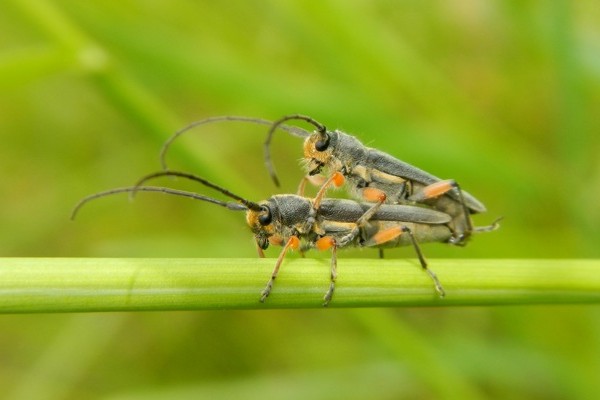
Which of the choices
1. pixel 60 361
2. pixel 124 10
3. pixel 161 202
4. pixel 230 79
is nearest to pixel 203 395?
pixel 60 361

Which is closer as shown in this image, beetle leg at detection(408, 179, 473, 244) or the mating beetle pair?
the mating beetle pair

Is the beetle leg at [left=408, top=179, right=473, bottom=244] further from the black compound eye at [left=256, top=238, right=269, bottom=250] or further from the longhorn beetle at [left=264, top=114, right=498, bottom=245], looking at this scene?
the black compound eye at [left=256, top=238, right=269, bottom=250]

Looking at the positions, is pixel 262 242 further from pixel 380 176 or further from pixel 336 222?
pixel 380 176

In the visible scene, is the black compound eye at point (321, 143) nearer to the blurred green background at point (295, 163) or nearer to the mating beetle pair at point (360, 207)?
the mating beetle pair at point (360, 207)

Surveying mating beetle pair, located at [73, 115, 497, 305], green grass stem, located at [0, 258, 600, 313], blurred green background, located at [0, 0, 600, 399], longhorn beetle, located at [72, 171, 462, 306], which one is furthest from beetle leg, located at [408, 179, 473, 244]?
green grass stem, located at [0, 258, 600, 313]

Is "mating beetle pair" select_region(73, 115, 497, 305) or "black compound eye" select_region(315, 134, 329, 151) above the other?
"black compound eye" select_region(315, 134, 329, 151)

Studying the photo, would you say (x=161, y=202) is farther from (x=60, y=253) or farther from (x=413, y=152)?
(x=413, y=152)

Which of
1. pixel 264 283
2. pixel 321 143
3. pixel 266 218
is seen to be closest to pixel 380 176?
pixel 321 143
